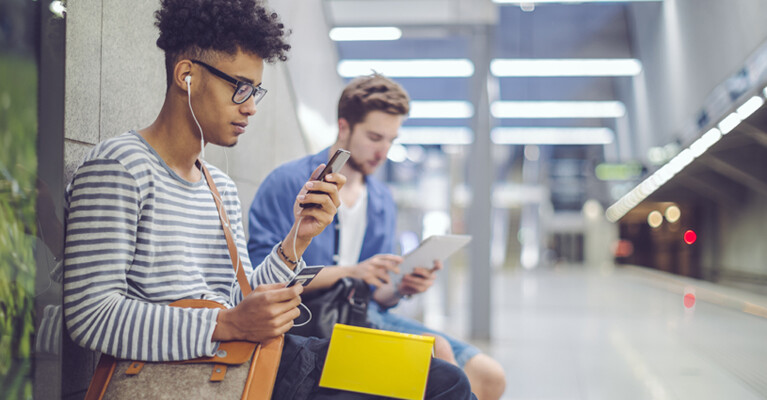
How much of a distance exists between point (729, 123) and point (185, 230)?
6237mm

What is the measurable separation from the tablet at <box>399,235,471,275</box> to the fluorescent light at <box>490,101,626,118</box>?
1016cm

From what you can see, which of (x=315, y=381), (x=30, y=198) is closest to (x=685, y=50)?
(x=315, y=381)

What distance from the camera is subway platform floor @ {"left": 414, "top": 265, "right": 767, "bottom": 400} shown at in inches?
139

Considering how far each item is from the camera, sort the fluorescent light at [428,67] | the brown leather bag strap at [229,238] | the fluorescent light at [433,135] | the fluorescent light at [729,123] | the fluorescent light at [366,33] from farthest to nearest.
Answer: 1. the fluorescent light at [433,135]
2. the fluorescent light at [428,67]
3. the fluorescent light at [729,123]
4. the fluorescent light at [366,33]
5. the brown leather bag strap at [229,238]

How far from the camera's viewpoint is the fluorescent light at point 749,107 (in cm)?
494

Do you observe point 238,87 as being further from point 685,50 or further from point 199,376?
point 685,50

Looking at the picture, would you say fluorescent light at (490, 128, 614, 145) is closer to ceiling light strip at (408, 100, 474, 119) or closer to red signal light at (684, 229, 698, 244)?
ceiling light strip at (408, 100, 474, 119)

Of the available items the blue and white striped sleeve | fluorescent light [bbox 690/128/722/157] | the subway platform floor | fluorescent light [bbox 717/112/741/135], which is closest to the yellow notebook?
the blue and white striped sleeve

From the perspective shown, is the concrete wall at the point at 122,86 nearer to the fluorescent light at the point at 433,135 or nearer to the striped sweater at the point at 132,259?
the striped sweater at the point at 132,259

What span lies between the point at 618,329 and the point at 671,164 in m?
3.53

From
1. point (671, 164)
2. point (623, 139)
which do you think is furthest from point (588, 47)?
point (623, 139)

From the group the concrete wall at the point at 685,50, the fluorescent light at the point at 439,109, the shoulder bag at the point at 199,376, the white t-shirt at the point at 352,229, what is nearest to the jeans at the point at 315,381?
the shoulder bag at the point at 199,376

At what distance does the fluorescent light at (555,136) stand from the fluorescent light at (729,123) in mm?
8351

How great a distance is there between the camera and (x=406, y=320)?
7.32 ft
